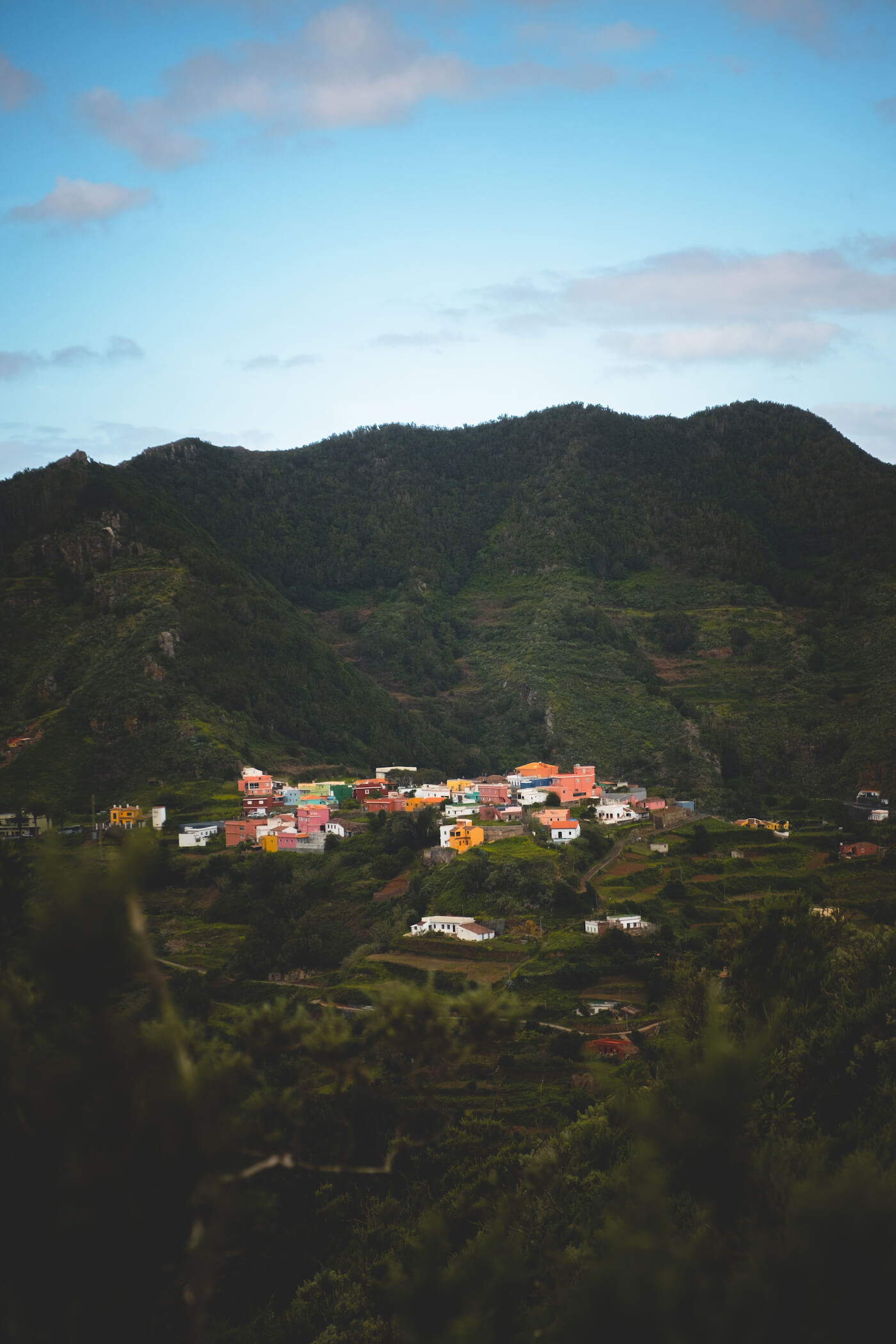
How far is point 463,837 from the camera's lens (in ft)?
131

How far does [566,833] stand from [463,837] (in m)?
3.91

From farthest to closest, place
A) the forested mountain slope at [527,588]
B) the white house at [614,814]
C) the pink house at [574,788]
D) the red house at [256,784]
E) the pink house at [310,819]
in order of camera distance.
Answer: the forested mountain slope at [527,588]
the red house at [256,784]
the pink house at [574,788]
the pink house at [310,819]
the white house at [614,814]

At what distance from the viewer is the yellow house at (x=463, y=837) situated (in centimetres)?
3969

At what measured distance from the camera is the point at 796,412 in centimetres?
11125

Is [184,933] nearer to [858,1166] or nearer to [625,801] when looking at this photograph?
[625,801]

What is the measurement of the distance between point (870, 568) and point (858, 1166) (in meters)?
89.6

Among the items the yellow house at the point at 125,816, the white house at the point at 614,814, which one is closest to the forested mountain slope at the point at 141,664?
the yellow house at the point at 125,816

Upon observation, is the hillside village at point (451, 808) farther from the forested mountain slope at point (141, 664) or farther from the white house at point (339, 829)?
the forested mountain slope at point (141, 664)

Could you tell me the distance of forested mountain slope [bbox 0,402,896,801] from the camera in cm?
6750

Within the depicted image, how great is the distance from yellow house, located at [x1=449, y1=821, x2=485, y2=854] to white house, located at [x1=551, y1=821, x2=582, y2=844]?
290cm

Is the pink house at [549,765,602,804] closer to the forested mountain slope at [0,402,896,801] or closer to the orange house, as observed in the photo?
the orange house

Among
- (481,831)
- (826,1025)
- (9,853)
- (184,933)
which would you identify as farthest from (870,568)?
(9,853)

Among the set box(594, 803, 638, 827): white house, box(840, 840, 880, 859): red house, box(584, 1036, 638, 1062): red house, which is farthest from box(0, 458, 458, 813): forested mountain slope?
box(584, 1036, 638, 1062): red house

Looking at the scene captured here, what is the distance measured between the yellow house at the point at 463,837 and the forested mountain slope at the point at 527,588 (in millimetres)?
19732
